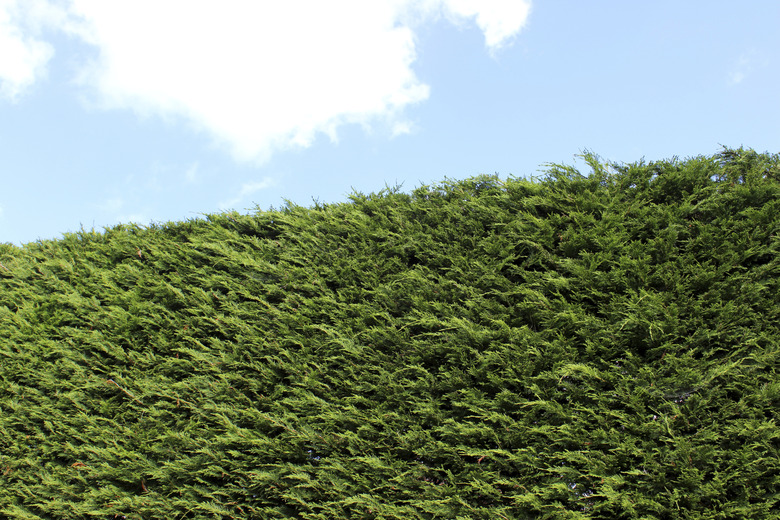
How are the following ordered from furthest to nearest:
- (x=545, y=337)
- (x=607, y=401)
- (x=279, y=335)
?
(x=279, y=335) < (x=545, y=337) < (x=607, y=401)

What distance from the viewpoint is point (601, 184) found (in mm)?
4512

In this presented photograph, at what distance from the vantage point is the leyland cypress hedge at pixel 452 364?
12.5ft

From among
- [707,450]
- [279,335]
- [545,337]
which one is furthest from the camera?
[279,335]

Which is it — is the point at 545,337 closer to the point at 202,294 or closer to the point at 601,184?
the point at 601,184

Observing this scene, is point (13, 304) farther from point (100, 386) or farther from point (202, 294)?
point (202, 294)

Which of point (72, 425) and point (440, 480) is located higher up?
point (72, 425)

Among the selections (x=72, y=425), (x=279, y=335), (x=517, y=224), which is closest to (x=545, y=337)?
(x=517, y=224)

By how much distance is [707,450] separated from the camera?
364 cm

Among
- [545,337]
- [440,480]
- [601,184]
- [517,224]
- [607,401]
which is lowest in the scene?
[440,480]

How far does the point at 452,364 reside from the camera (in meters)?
4.39

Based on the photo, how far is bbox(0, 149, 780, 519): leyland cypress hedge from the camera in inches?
150

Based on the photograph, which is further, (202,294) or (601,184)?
(202,294)

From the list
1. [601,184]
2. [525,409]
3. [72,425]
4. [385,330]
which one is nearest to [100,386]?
[72,425]

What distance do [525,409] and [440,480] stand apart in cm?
89
